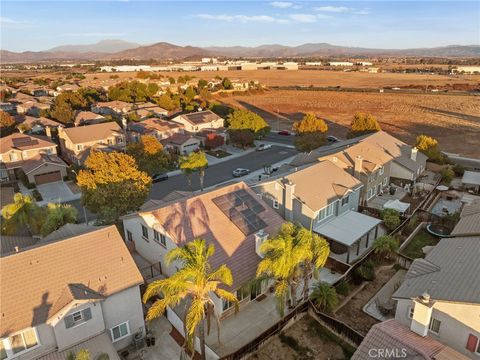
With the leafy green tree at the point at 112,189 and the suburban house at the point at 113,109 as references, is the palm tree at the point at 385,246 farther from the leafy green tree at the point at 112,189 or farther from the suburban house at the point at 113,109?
the suburban house at the point at 113,109

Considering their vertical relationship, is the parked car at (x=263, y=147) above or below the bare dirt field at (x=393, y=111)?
below

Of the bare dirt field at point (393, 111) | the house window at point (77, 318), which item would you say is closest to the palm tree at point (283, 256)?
the house window at point (77, 318)

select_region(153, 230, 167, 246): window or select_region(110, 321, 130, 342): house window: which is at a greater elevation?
select_region(153, 230, 167, 246): window

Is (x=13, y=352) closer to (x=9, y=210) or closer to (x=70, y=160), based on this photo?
(x=9, y=210)

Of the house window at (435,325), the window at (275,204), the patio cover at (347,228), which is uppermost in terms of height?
the window at (275,204)

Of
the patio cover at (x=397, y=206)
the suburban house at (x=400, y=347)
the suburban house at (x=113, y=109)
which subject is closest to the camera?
the suburban house at (x=400, y=347)

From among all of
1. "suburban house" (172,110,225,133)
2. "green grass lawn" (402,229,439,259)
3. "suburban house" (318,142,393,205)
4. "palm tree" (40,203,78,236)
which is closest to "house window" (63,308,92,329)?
"palm tree" (40,203,78,236)

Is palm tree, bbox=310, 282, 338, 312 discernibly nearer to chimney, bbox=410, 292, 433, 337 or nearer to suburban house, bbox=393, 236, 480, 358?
suburban house, bbox=393, 236, 480, 358
